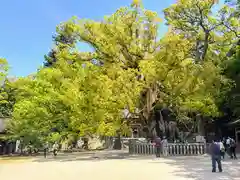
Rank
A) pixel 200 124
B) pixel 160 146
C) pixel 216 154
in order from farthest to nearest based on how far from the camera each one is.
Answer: pixel 200 124, pixel 160 146, pixel 216 154

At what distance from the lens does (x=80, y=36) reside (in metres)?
24.4

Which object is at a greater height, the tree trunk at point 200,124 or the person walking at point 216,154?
the tree trunk at point 200,124

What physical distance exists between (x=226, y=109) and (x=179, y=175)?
15582mm

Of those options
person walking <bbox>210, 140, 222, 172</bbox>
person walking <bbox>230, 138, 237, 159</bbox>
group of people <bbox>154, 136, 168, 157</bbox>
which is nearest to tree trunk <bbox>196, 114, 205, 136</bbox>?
group of people <bbox>154, 136, 168, 157</bbox>

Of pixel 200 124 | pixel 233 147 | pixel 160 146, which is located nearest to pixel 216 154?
pixel 233 147

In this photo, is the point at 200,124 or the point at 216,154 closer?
the point at 216,154

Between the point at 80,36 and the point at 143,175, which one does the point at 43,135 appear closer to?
the point at 80,36

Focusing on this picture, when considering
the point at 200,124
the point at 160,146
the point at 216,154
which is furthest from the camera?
the point at 200,124

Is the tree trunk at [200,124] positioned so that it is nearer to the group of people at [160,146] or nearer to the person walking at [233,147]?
the group of people at [160,146]

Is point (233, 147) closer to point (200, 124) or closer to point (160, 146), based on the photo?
point (160, 146)

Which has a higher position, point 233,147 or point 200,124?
point 200,124

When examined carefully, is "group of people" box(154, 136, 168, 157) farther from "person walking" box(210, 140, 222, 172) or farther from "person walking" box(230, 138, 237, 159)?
"person walking" box(210, 140, 222, 172)

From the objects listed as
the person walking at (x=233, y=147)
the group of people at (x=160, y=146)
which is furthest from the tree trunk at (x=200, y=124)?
the person walking at (x=233, y=147)

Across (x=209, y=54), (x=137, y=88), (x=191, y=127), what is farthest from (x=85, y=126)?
(x=209, y=54)
